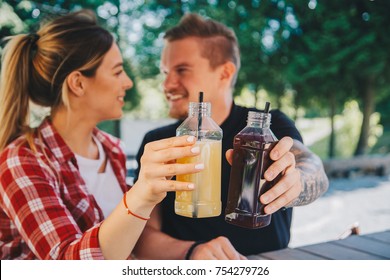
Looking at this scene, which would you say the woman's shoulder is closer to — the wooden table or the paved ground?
the wooden table

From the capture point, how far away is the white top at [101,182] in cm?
149

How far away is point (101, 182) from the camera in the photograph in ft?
5.00

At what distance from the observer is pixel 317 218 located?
436 cm

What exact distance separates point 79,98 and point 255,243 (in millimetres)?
763

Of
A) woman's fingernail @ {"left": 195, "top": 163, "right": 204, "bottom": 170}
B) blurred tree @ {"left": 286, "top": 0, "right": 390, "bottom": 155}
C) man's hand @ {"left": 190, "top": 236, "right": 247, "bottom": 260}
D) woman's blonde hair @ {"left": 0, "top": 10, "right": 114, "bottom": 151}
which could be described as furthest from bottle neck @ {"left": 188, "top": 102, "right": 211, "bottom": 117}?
blurred tree @ {"left": 286, "top": 0, "right": 390, "bottom": 155}

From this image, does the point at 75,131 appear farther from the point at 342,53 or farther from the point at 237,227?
the point at 342,53

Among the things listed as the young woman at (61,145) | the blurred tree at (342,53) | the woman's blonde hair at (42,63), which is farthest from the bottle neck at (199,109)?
the blurred tree at (342,53)

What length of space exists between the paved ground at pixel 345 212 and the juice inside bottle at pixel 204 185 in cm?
252

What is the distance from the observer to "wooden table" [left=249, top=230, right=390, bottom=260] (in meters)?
1.31

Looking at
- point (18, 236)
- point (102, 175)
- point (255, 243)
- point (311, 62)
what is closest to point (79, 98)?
point (102, 175)

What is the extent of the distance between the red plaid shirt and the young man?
25 cm

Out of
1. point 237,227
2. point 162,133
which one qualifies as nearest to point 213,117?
point 162,133

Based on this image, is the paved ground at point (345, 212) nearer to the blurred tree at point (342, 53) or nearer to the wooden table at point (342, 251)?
the blurred tree at point (342, 53)

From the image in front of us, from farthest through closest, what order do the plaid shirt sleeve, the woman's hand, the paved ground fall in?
the paved ground < the plaid shirt sleeve < the woman's hand
